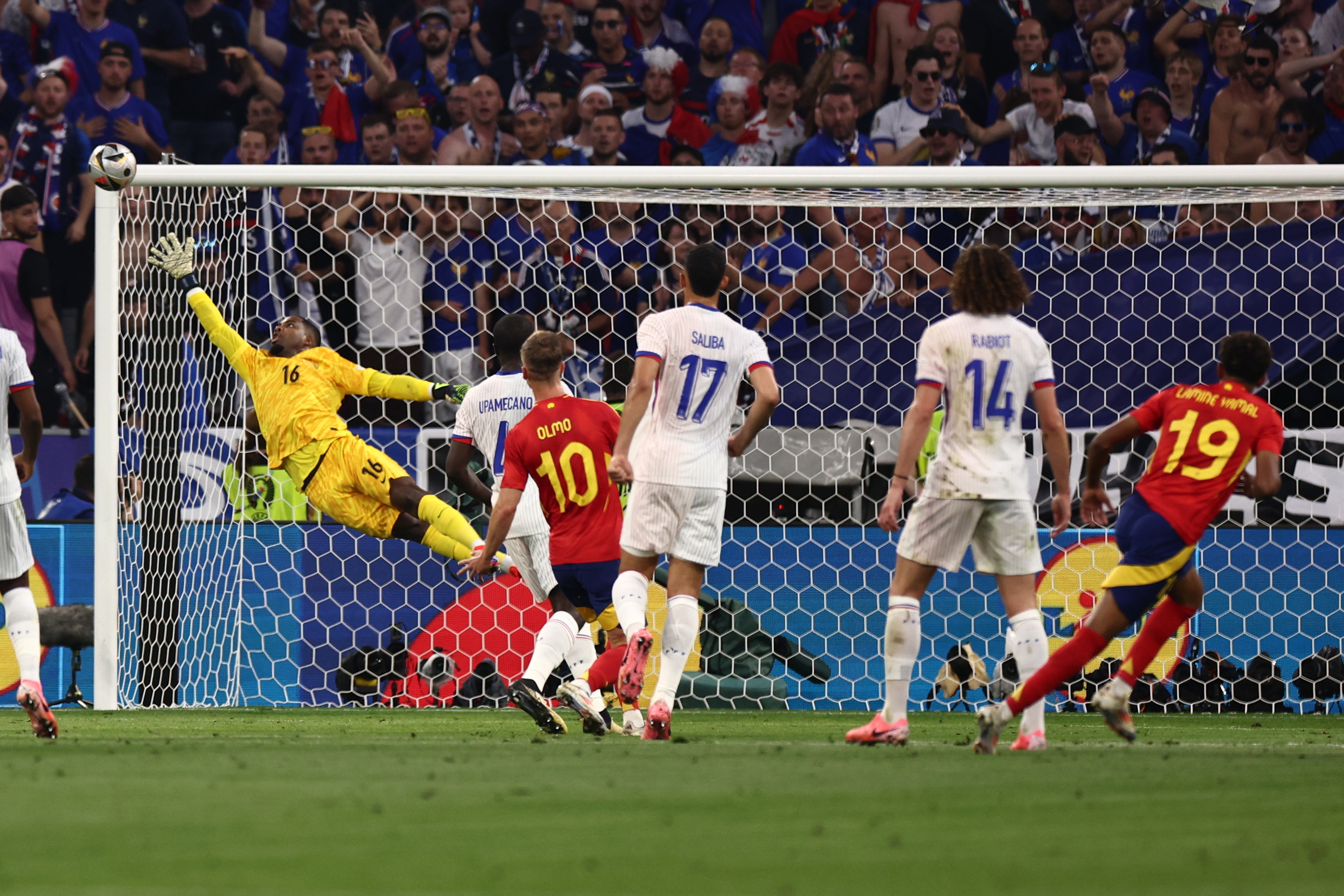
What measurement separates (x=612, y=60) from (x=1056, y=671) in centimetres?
827

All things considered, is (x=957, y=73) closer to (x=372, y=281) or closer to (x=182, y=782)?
(x=372, y=281)

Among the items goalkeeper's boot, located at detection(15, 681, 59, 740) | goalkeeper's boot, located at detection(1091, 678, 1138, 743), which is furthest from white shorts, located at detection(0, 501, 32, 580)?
goalkeeper's boot, located at detection(1091, 678, 1138, 743)

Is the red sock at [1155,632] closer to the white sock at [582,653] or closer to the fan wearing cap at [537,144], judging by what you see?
the white sock at [582,653]

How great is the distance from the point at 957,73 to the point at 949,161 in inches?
43.8

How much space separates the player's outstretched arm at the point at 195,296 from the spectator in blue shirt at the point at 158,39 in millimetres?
3814

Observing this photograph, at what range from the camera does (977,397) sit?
5719 millimetres

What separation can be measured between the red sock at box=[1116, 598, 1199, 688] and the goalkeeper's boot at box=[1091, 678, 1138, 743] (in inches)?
6.3

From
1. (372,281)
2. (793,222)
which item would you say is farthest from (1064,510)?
(372,281)

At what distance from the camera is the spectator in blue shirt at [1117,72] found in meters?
12.0

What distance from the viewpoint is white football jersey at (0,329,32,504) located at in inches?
259

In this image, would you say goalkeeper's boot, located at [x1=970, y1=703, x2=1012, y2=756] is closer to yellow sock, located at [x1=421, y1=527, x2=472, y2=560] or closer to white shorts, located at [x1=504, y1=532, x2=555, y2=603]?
white shorts, located at [x1=504, y1=532, x2=555, y2=603]

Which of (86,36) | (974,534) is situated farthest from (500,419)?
(86,36)

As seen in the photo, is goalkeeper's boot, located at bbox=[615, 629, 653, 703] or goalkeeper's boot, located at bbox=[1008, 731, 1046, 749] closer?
goalkeeper's boot, located at bbox=[1008, 731, 1046, 749]

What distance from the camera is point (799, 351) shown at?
9.63 m
